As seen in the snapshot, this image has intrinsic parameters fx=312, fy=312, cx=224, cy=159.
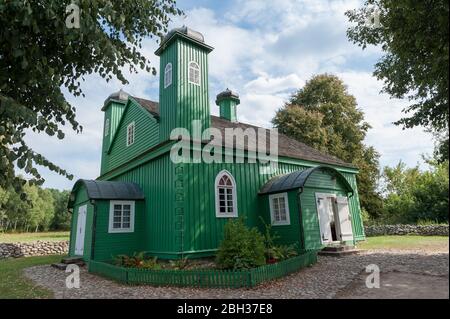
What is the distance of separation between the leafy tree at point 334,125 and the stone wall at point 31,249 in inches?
832

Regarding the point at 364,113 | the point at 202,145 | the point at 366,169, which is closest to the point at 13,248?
the point at 202,145

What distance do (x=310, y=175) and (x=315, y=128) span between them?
17166 millimetres

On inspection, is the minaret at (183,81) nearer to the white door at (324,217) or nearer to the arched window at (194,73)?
the arched window at (194,73)

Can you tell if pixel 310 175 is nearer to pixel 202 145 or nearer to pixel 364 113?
pixel 202 145

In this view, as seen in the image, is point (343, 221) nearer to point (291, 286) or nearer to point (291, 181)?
point (291, 181)

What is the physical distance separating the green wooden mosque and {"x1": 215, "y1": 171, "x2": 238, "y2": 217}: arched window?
41mm

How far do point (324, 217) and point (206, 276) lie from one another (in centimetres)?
744

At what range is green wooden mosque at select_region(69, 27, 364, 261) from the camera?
11914 millimetres

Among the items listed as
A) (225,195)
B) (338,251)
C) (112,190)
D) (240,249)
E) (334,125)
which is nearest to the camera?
(240,249)

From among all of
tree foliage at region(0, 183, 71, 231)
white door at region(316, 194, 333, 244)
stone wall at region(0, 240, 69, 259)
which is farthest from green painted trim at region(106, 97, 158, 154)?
tree foliage at region(0, 183, 71, 231)

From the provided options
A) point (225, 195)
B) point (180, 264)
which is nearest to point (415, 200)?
point (225, 195)

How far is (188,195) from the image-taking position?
1177cm

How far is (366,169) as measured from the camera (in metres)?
30.0

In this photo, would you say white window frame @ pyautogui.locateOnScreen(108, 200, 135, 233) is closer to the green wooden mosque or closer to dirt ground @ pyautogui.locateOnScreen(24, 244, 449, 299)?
the green wooden mosque
